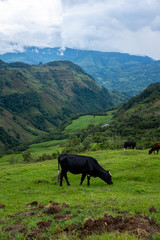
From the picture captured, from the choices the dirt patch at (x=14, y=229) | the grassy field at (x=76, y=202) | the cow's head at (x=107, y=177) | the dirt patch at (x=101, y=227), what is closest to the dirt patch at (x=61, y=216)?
the dirt patch at (x=101, y=227)

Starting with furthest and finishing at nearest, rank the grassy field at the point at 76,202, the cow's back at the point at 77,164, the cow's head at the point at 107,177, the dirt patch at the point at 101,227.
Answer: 1. the cow's head at the point at 107,177
2. the cow's back at the point at 77,164
3. the grassy field at the point at 76,202
4. the dirt patch at the point at 101,227

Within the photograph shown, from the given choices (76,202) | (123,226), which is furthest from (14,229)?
(123,226)

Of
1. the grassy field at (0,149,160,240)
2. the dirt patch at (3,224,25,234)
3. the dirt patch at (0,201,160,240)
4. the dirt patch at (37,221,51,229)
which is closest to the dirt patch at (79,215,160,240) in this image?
the dirt patch at (0,201,160,240)

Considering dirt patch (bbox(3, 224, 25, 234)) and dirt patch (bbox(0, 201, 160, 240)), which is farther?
dirt patch (bbox(3, 224, 25, 234))

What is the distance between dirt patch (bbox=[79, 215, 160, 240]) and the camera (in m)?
9.59

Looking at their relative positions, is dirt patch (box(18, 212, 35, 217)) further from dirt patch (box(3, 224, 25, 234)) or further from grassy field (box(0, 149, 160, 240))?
dirt patch (box(3, 224, 25, 234))

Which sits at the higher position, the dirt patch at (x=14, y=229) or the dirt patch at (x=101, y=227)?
the dirt patch at (x=101, y=227)

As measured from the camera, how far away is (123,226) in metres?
10.3

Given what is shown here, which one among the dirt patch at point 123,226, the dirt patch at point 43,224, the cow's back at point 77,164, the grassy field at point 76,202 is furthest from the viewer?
the cow's back at point 77,164

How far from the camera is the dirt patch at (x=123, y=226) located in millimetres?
9594

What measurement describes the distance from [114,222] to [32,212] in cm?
555

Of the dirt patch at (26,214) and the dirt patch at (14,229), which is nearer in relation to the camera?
the dirt patch at (14,229)

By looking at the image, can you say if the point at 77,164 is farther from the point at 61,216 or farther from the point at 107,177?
the point at 61,216

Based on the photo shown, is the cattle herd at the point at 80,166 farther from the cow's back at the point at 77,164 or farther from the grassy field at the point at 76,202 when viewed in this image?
the grassy field at the point at 76,202
